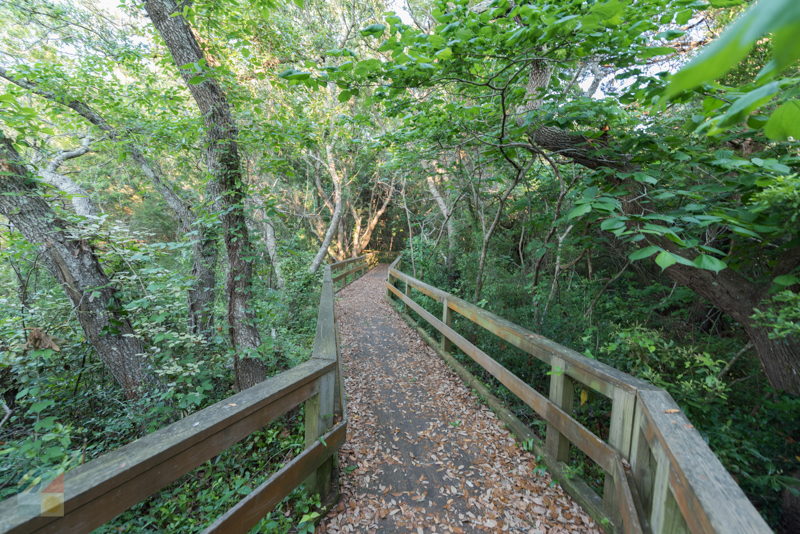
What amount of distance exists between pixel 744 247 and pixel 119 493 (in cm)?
382

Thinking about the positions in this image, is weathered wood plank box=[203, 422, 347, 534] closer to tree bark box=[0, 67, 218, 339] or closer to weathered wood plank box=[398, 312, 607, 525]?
weathered wood plank box=[398, 312, 607, 525]

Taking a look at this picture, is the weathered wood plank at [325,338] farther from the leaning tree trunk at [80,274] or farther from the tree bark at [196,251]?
the leaning tree trunk at [80,274]

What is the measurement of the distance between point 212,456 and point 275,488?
600 millimetres

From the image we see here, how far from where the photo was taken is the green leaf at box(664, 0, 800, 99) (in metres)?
0.30

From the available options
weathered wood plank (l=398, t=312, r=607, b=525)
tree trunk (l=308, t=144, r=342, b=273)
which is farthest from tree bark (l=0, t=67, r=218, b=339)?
tree trunk (l=308, t=144, r=342, b=273)

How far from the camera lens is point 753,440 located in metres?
2.41

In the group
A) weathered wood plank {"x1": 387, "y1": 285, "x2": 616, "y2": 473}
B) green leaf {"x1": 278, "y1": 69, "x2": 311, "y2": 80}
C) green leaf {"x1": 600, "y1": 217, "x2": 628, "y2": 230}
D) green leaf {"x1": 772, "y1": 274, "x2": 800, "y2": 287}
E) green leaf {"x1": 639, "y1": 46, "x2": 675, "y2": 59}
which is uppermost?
green leaf {"x1": 639, "y1": 46, "x2": 675, "y2": 59}

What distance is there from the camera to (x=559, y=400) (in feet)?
8.20

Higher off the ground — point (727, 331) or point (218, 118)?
point (218, 118)

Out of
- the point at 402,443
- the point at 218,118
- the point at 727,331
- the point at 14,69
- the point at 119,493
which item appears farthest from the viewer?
the point at 14,69

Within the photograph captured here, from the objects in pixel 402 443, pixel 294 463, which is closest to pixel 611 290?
pixel 402 443

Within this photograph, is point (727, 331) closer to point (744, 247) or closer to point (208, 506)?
point (744, 247)

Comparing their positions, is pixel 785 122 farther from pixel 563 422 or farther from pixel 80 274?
pixel 80 274

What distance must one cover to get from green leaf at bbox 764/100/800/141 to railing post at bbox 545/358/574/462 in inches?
69.6
